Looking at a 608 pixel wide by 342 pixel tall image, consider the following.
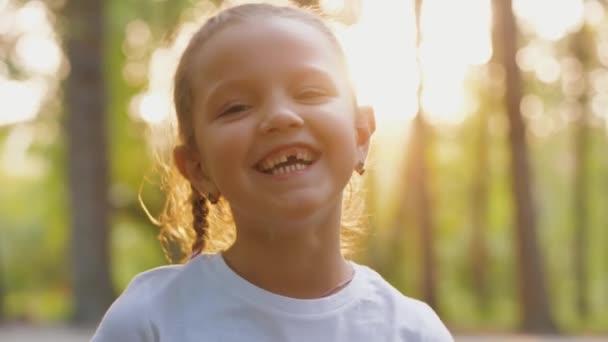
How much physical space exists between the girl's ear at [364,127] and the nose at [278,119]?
0.30 m

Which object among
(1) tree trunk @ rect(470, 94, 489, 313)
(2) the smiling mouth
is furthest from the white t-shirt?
(1) tree trunk @ rect(470, 94, 489, 313)

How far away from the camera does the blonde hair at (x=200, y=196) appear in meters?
2.01

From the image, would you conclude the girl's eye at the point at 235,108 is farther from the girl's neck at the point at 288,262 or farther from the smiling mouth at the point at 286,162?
the girl's neck at the point at 288,262

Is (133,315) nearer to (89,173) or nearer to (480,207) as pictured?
(89,173)

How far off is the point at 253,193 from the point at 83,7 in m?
12.7

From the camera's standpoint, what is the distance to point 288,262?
6.32 ft

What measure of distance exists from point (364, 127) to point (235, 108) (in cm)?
36

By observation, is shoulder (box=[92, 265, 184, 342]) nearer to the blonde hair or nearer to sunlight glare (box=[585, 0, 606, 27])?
the blonde hair

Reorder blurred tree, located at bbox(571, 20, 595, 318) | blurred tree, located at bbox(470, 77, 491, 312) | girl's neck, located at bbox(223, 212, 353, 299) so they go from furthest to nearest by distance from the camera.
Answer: blurred tree, located at bbox(470, 77, 491, 312) → blurred tree, located at bbox(571, 20, 595, 318) → girl's neck, located at bbox(223, 212, 353, 299)

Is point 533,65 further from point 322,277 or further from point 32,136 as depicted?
point 322,277

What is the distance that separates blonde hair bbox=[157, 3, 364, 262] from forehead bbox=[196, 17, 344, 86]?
32 millimetres

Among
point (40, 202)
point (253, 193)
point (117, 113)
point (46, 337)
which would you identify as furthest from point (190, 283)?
point (40, 202)

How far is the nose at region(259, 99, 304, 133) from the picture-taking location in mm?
1803

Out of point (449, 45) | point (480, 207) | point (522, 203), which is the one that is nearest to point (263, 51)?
point (522, 203)
